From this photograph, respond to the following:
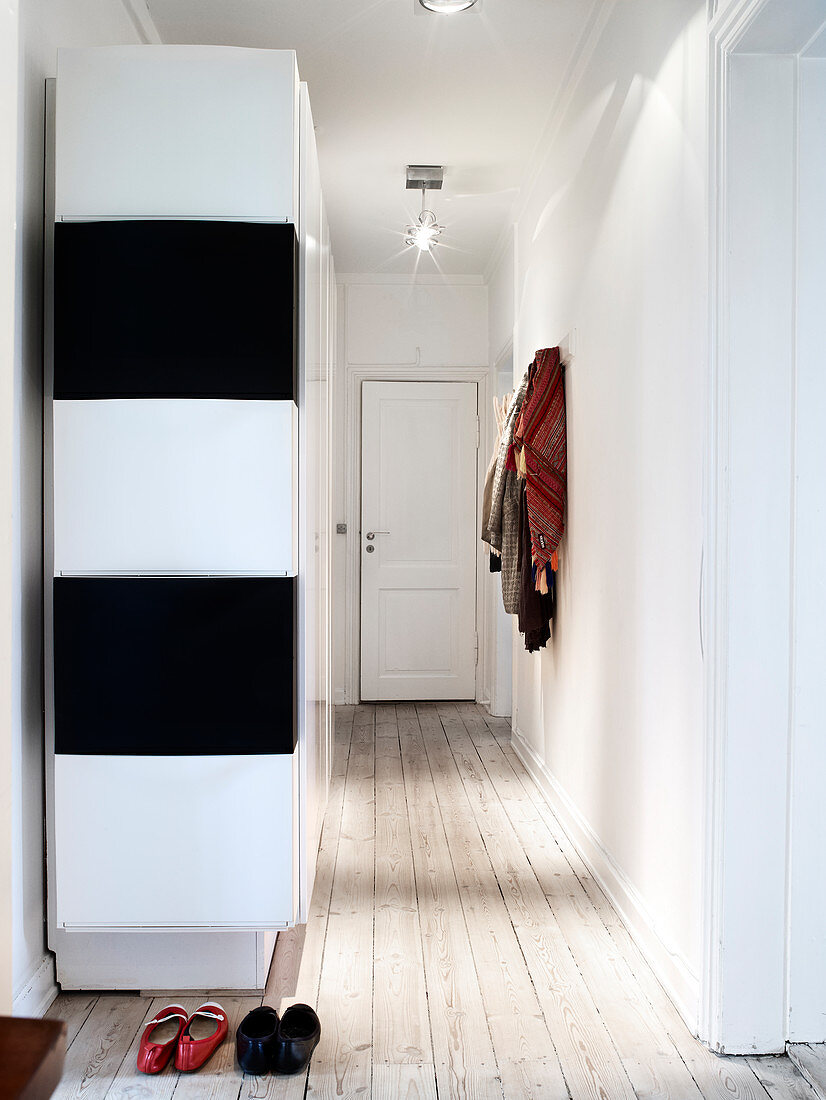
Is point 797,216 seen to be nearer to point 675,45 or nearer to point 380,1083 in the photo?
point 675,45

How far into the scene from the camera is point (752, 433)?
5.52 feet

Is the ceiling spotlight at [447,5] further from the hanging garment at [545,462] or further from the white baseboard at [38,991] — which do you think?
the white baseboard at [38,991]

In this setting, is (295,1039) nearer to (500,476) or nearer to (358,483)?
(500,476)

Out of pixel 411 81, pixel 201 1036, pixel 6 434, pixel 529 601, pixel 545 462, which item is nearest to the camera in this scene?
pixel 6 434

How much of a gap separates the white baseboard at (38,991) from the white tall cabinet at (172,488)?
0.15 m

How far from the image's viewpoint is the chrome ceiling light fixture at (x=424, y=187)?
12.1 feet

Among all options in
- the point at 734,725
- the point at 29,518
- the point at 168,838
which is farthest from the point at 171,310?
the point at 734,725

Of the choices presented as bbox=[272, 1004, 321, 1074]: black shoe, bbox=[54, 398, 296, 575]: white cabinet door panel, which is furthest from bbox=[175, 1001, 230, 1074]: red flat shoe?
bbox=[54, 398, 296, 575]: white cabinet door panel

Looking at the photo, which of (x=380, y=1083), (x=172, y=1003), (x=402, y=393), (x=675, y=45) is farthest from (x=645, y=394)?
(x=402, y=393)

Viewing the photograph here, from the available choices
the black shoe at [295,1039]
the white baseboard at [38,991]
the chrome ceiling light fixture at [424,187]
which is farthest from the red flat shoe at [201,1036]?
the chrome ceiling light fixture at [424,187]

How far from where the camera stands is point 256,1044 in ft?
5.40

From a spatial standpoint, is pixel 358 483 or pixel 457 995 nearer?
pixel 457 995

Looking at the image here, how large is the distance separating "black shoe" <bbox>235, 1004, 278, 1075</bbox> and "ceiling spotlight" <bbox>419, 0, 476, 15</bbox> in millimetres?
2617

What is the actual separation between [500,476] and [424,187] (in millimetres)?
1397
